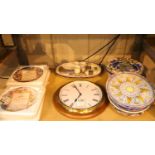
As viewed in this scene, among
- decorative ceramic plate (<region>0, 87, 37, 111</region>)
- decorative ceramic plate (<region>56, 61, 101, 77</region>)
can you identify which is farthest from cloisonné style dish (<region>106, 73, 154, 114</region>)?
decorative ceramic plate (<region>0, 87, 37, 111</region>)

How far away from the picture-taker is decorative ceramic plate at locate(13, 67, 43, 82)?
29.3 inches

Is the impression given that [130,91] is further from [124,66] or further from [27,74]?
[27,74]

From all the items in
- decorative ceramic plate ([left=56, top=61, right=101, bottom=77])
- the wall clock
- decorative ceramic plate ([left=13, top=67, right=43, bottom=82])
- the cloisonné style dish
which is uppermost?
the cloisonné style dish

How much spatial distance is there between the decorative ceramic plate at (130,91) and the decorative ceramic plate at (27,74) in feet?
1.11

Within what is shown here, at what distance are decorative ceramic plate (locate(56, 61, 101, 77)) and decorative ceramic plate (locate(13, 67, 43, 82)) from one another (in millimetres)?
120

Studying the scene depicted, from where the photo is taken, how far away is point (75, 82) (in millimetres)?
756

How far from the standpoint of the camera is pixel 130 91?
661 mm

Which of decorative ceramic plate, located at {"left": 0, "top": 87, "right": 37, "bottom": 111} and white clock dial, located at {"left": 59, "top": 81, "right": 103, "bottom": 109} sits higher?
decorative ceramic plate, located at {"left": 0, "top": 87, "right": 37, "bottom": 111}

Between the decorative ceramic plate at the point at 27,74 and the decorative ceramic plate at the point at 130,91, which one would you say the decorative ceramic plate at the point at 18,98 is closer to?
the decorative ceramic plate at the point at 27,74

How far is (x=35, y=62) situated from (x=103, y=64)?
17.1 inches

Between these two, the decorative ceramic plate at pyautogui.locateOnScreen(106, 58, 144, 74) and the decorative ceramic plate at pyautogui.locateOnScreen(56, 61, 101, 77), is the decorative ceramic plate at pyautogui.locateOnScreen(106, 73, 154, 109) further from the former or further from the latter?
the decorative ceramic plate at pyautogui.locateOnScreen(56, 61, 101, 77)

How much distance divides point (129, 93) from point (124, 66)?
0.67 feet
